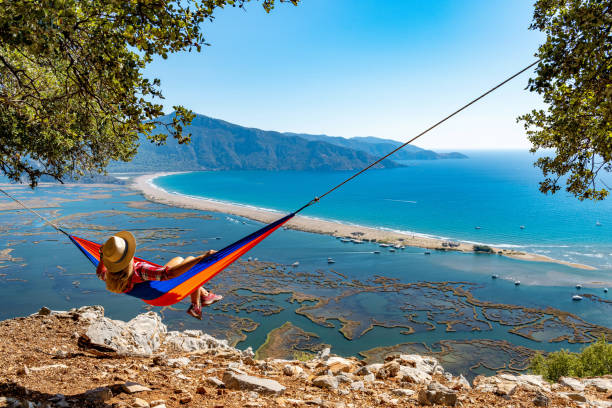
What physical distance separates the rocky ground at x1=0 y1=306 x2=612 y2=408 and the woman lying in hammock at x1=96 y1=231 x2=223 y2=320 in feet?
3.84

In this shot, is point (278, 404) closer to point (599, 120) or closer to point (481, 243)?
point (599, 120)

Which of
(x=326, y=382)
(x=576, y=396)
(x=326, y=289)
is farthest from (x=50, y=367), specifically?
(x=326, y=289)

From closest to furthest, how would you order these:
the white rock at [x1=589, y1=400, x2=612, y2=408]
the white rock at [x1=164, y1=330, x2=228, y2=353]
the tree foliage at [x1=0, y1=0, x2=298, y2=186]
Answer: the tree foliage at [x1=0, y1=0, x2=298, y2=186] → the white rock at [x1=589, y1=400, x2=612, y2=408] → the white rock at [x1=164, y1=330, x2=228, y2=353]

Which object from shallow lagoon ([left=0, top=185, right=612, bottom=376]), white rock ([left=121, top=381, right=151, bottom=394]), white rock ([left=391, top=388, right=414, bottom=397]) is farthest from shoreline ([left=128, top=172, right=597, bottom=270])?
white rock ([left=121, top=381, right=151, bottom=394])

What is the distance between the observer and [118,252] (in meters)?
3.74

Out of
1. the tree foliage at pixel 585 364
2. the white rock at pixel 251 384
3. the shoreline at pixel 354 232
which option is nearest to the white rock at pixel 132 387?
the white rock at pixel 251 384

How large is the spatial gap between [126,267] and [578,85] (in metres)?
6.38

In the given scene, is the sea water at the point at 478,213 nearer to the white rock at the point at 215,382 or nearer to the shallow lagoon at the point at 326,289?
the shallow lagoon at the point at 326,289

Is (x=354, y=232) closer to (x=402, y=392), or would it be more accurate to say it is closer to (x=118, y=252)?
(x=402, y=392)

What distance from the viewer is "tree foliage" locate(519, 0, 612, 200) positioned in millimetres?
3807

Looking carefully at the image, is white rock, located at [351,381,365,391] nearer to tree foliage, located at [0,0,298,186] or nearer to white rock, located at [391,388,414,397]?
white rock, located at [391,388,414,397]

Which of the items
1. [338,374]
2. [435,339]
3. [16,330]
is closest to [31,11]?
[338,374]

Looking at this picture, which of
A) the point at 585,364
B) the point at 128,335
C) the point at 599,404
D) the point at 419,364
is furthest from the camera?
the point at 585,364

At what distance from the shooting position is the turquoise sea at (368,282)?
74.3ft
